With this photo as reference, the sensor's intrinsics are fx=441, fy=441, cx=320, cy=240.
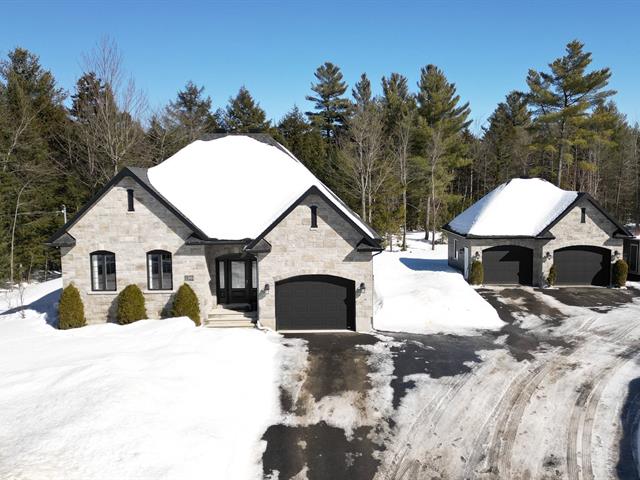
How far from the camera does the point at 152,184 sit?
1888 centimetres

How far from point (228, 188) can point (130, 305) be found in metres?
6.92

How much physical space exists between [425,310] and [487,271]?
8700 mm

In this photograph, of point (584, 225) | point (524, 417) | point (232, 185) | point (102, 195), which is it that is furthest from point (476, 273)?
point (102, 195)

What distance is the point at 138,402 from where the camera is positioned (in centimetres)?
1057

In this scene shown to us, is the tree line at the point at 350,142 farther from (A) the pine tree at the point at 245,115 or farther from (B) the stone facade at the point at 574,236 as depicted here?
(B) the stone facade at the point at 574,236

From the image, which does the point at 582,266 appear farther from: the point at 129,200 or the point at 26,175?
the point at 26,175

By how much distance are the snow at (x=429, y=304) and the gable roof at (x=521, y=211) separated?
3.46 metres

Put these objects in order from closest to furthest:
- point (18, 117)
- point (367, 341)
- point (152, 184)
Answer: point (367, 341)
point (152, 184)
point (18, 117)

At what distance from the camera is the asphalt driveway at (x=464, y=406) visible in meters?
9.00

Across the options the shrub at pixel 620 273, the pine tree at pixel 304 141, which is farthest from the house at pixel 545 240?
the pine tree at pixel 304 141

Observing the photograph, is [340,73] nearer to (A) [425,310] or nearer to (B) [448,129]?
(B) [448,129]

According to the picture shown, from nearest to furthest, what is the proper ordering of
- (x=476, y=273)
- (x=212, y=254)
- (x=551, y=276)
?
(x=212, y=254) → (x=551, y=276) → (x=476, y=273)

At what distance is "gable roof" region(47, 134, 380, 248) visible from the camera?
57.8 feet

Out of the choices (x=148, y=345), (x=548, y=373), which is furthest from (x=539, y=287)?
(x=148, y=345)
